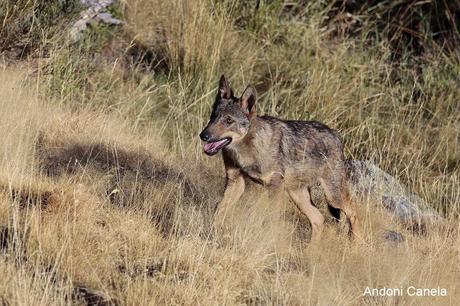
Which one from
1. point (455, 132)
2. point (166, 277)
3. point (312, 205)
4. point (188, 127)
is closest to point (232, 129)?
point (312, 205)

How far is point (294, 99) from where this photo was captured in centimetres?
1213

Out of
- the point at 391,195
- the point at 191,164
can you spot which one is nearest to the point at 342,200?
the point at 391,195

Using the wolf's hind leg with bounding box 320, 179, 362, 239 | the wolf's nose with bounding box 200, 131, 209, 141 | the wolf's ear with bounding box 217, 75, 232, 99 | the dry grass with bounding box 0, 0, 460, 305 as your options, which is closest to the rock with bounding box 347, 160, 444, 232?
the dry grass with bounding box 0, 0, 460, 305

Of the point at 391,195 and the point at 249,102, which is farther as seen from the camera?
the point at 391,195

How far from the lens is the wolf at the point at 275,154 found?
8.00m

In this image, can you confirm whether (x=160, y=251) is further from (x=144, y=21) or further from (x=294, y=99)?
(x=144, y=21)

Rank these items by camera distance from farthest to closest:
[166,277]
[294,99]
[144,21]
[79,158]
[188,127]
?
[144,21], [294,99], [188,127], [79,158], [166,277]

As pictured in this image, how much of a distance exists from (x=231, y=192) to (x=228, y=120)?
1.96 feet

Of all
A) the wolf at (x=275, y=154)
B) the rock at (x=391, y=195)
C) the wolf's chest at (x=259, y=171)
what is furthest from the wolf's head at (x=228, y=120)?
the rock at (x=391, y=195)

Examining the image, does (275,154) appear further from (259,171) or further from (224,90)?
(224,90)

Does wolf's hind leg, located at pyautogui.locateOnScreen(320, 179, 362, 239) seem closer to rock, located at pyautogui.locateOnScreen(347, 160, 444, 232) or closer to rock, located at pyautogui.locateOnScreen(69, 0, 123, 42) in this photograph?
rock, located at pyautogui.locateOnScreen(347, 160, 444, 232)

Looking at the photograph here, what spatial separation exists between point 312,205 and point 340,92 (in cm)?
405

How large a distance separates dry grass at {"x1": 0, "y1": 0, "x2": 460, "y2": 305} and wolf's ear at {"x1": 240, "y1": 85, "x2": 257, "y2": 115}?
83 centimetres

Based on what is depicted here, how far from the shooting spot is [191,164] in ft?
31.8
